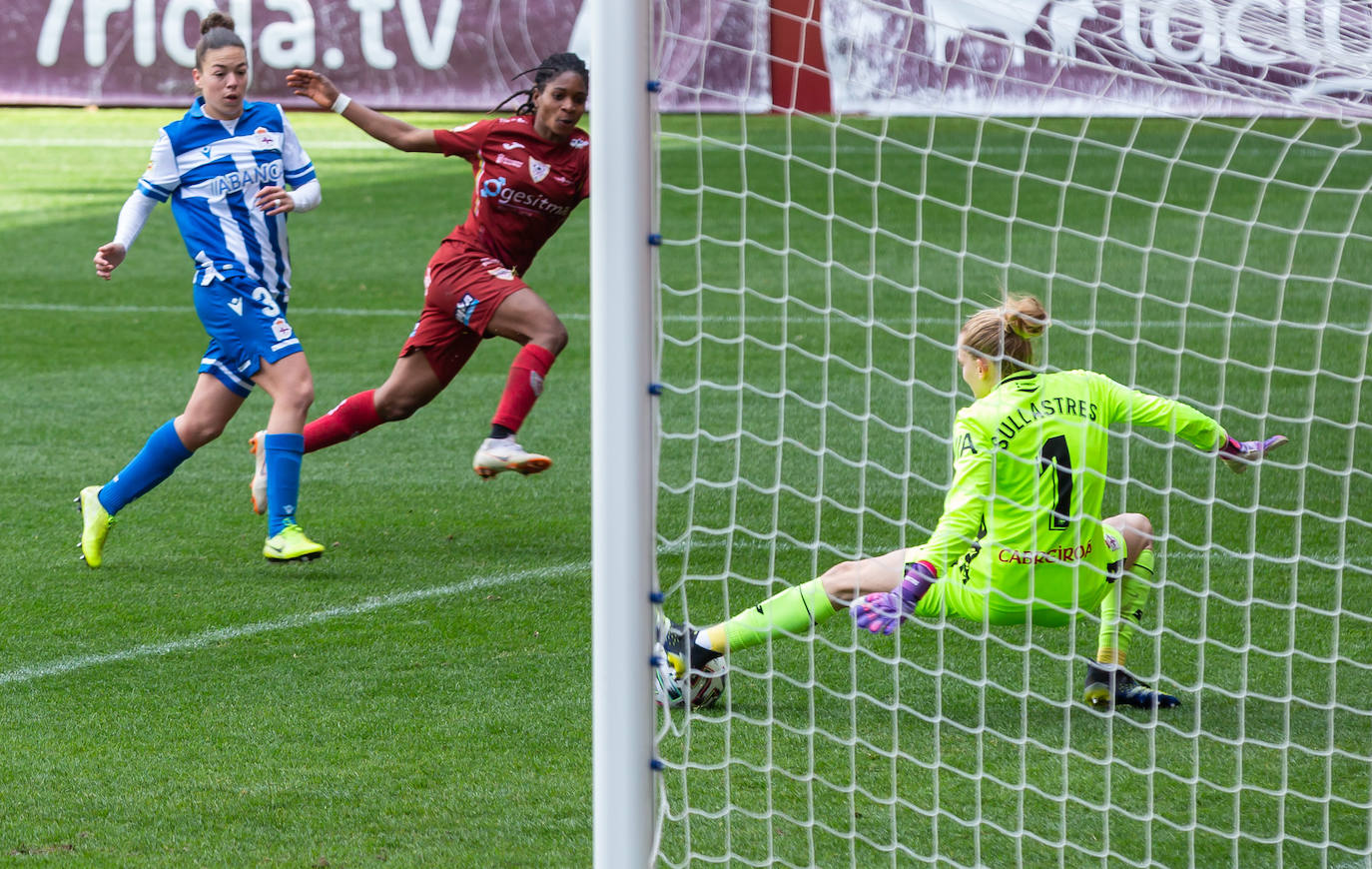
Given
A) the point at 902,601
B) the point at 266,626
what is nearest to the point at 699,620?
the point at 902,601

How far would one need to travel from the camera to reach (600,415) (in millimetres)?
2996

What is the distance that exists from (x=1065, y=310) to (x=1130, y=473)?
3489 millimetres

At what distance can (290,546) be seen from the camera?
5734 millimetres

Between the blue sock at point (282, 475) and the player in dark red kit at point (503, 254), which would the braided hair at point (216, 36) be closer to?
the player in dark red kit at point (503, 254)

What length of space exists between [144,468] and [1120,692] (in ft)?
10.9

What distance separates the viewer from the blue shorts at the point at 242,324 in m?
5.64

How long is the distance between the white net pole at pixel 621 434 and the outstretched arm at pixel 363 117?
2.60m

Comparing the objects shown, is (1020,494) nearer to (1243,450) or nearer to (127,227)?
(1243,450)

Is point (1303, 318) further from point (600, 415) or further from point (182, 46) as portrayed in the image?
point (182, 46)

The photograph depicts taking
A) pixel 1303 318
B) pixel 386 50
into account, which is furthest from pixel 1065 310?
pixel 386 50

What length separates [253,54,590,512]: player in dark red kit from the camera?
5.98 meters

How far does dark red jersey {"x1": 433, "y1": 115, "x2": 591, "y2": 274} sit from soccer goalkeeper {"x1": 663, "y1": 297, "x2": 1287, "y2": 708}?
2.34 meters

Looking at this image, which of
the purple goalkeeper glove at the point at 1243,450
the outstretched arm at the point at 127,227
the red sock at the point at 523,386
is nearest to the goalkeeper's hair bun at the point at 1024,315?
the purple goalkeeper glove at the point at 1243,450

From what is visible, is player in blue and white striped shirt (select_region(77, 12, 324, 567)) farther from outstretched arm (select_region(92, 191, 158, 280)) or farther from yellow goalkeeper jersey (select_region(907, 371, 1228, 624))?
yellow goalkeeper jersey (select_region(907, 371, 1228, 624))
